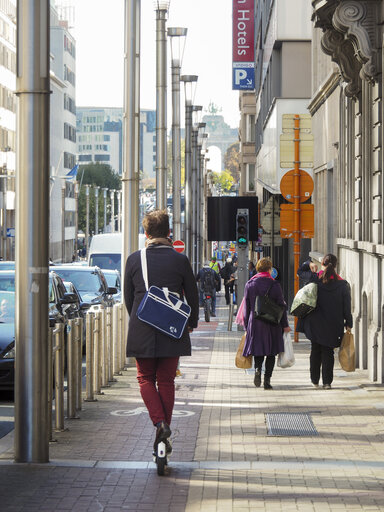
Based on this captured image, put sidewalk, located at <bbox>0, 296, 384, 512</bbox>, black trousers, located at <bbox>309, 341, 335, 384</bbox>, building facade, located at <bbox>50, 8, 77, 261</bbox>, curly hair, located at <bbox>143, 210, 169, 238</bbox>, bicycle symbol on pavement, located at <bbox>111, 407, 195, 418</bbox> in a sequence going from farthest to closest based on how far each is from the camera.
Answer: building facade, located at <bbox>50, 8, 77, 261</bbox>
black trousers, located at <bbox>309, 341, 335, 384</bbox>
bicycle symbol on pavement, located at <bbox>111, 407, 195, 418</bbox>
curly hair, located at <bbox>143, 210, 169, 238</bbox>
sidewalk, located at <bbox>0, 296, 384, 512</bbox>

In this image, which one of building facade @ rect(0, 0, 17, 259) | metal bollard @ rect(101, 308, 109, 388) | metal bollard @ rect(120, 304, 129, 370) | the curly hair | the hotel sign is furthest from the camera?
building facade @ rect(0, 0, 17, 259)

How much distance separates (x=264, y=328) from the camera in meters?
14.9

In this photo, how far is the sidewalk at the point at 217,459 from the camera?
7.48 m

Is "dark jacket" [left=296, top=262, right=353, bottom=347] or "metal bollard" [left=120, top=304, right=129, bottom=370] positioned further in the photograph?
"metal bollard" [left=120, top=304, right=129, bottom=370]

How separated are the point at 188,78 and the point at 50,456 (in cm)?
3640

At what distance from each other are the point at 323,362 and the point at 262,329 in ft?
2.83

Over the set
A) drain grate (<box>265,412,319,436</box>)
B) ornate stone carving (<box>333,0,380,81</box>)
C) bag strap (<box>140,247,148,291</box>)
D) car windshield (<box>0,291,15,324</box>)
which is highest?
ornate stone carving (<box>333,0,380,81</box>)

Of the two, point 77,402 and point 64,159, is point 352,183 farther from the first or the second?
point 64,159

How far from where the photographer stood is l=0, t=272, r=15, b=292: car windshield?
19308 millimetres

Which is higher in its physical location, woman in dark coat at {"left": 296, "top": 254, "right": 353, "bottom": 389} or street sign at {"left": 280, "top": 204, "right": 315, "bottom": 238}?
street sign at {"left": 280, "top": 204, "right": 315, "bottom": 238}

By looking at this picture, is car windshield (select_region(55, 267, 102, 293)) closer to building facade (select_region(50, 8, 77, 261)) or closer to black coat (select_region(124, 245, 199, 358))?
black coat (select_region(124, 245, 199, 358))

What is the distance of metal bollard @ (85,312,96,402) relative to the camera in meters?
13.2

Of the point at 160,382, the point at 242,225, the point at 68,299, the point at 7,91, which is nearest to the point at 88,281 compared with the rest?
the point at 242,225

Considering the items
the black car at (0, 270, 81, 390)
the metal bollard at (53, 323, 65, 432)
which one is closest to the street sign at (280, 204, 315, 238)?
the black car at (0, 270, 81, 390)
